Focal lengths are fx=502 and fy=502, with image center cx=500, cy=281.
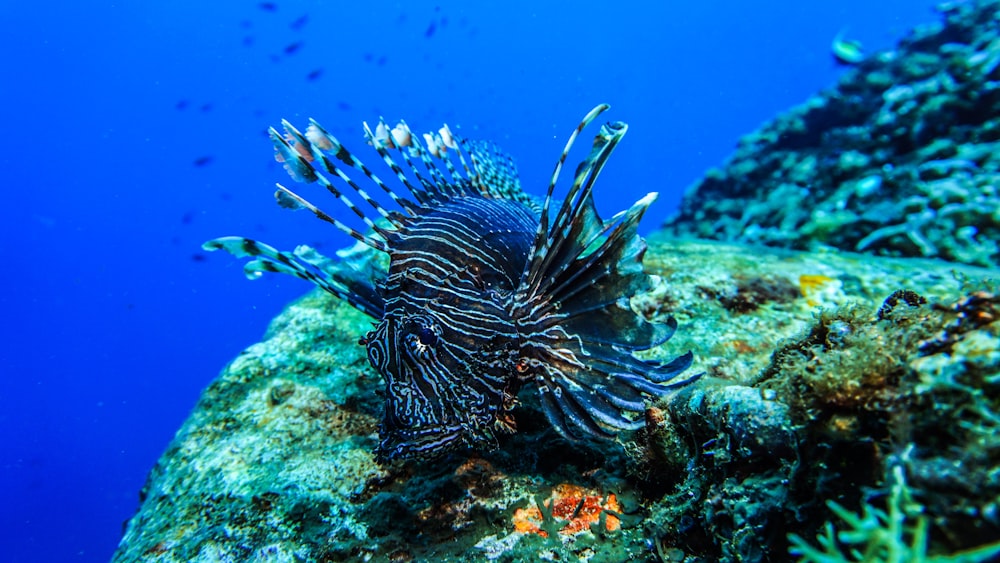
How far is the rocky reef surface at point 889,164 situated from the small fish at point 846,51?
624 mm

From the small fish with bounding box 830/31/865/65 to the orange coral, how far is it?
12345 millimetres

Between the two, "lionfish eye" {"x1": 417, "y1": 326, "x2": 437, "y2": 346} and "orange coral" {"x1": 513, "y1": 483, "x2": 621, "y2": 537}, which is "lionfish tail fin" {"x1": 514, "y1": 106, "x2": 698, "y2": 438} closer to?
"orange coral" {"x1": 513, "y1": 483, "x2": 621, "y2": 537}

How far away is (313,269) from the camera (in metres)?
3.37

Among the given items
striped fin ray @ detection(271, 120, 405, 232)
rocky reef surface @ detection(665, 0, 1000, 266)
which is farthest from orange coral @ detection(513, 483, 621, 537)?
rocky reef surface @ detection(665, 0, 1000, 266)

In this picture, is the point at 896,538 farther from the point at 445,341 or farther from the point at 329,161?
the point at 329,161

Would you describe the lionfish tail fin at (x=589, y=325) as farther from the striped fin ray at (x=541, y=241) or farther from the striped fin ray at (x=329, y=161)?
the striped fin ray at (x=329, y=161)

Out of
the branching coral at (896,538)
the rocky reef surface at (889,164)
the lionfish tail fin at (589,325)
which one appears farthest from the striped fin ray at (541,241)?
the rocky reef surface at (889,164)

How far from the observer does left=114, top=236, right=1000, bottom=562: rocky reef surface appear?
1160mm

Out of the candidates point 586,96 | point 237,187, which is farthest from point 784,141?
point 586,96

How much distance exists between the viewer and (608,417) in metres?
2.48

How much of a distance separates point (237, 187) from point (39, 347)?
2959cm

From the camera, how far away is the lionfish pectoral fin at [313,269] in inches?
118

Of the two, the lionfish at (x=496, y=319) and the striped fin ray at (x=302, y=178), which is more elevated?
the striped fin ray at (x=302, y=178)

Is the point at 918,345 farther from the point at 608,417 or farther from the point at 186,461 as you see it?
the point at 186,461
